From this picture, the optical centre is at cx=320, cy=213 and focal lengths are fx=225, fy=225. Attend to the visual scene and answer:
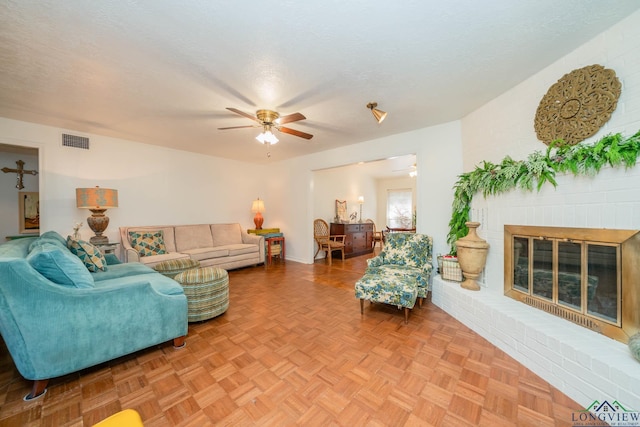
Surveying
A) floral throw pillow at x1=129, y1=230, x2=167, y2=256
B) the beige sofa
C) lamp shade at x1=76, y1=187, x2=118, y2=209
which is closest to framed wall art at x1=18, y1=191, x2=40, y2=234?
the beige sofa

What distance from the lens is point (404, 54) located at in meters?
1.81

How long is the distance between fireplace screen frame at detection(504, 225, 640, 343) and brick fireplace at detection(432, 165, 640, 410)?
0.15 feet

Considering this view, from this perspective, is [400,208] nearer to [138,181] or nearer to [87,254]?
[138,181]

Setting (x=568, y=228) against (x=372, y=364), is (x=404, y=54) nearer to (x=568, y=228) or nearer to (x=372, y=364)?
(x=568, y=228)

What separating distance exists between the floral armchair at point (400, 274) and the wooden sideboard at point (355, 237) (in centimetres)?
252

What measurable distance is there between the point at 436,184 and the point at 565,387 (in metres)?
2.41

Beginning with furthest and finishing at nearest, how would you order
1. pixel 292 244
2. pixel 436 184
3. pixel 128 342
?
pixel 292 244 < pixel 436 184 < pixel 128 342

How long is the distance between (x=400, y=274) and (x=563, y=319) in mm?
1348

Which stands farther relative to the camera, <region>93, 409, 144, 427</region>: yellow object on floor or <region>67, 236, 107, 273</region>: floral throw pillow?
<region>67, 236, 107, 273</region>: floral throw pillow

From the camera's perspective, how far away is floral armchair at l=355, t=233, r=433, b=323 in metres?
2.40

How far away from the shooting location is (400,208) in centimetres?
814

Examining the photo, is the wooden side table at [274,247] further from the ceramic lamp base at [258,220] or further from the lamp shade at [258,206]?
the lamp shade at [258,206]

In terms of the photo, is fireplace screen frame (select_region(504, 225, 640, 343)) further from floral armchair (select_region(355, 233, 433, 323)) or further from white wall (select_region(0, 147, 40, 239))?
white wall (select_region(0, 147, 40, 239))

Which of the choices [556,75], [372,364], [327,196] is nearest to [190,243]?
[327,196]
